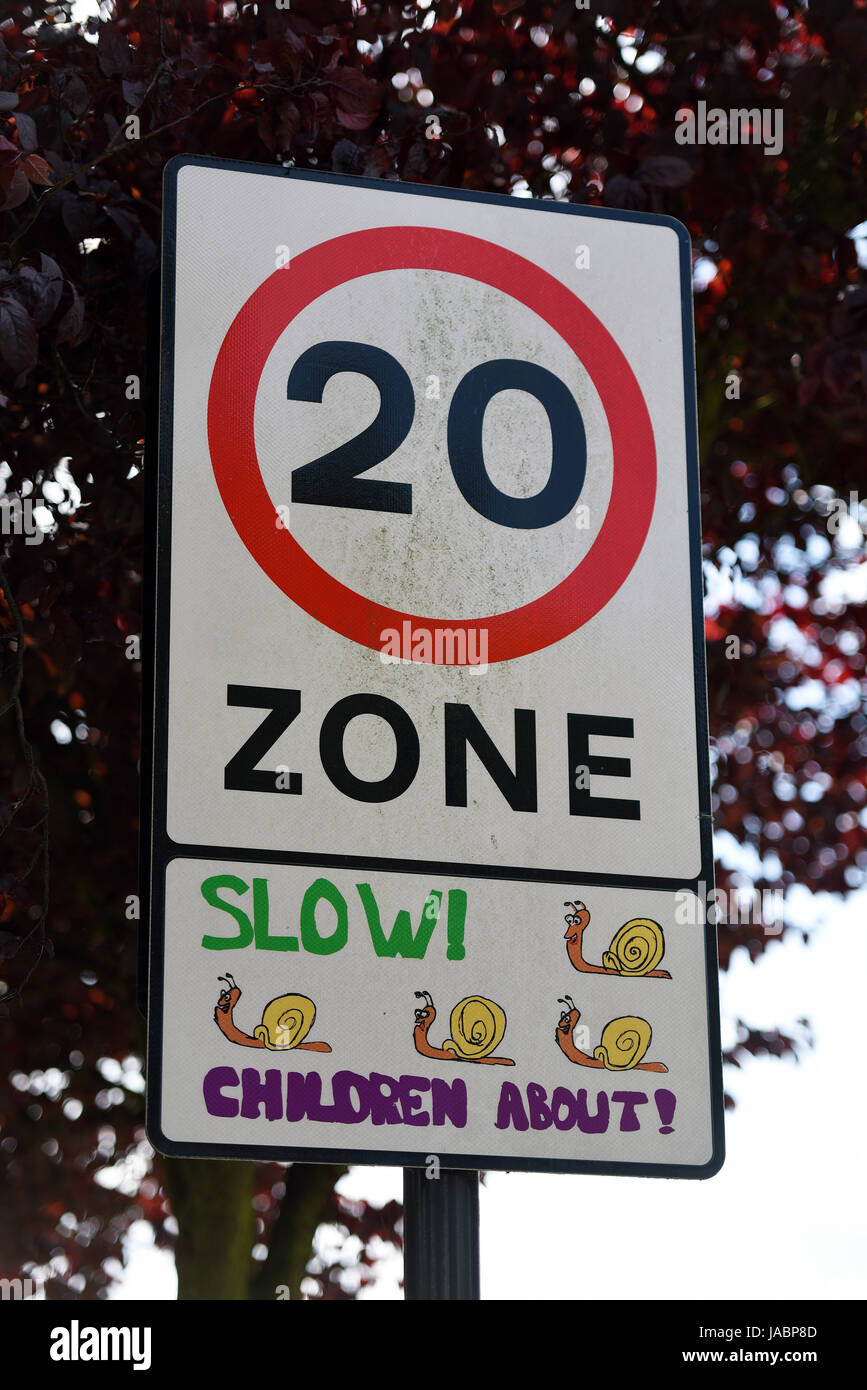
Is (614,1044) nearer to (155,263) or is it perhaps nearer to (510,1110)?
(510,1110)

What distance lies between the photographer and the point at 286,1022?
2.40 m

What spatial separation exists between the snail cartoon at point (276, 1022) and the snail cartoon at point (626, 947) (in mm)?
419

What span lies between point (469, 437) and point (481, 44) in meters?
2.46

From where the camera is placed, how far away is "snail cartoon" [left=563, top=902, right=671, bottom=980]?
2553 millimetres

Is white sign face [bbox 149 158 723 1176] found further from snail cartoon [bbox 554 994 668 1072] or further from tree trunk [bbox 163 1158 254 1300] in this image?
tree trunk [bbox 163 1158 254 1300]

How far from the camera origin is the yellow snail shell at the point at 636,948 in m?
2.56

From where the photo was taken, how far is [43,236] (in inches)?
163

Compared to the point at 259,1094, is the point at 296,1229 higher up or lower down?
lower down

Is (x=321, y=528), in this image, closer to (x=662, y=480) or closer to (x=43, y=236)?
(x=662, y=480)

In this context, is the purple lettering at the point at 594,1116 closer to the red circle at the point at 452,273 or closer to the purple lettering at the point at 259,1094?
the purple lettering at the point at 259,1094

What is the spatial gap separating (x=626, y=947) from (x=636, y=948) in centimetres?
2

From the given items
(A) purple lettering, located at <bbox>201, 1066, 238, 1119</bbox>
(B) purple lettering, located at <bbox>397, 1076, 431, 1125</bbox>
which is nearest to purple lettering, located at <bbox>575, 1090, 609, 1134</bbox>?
(B) purple lettering, located at <bbox>397, 1076, 431, 1125</bbox>

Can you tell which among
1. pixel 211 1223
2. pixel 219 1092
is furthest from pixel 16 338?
pixel 211 1223
